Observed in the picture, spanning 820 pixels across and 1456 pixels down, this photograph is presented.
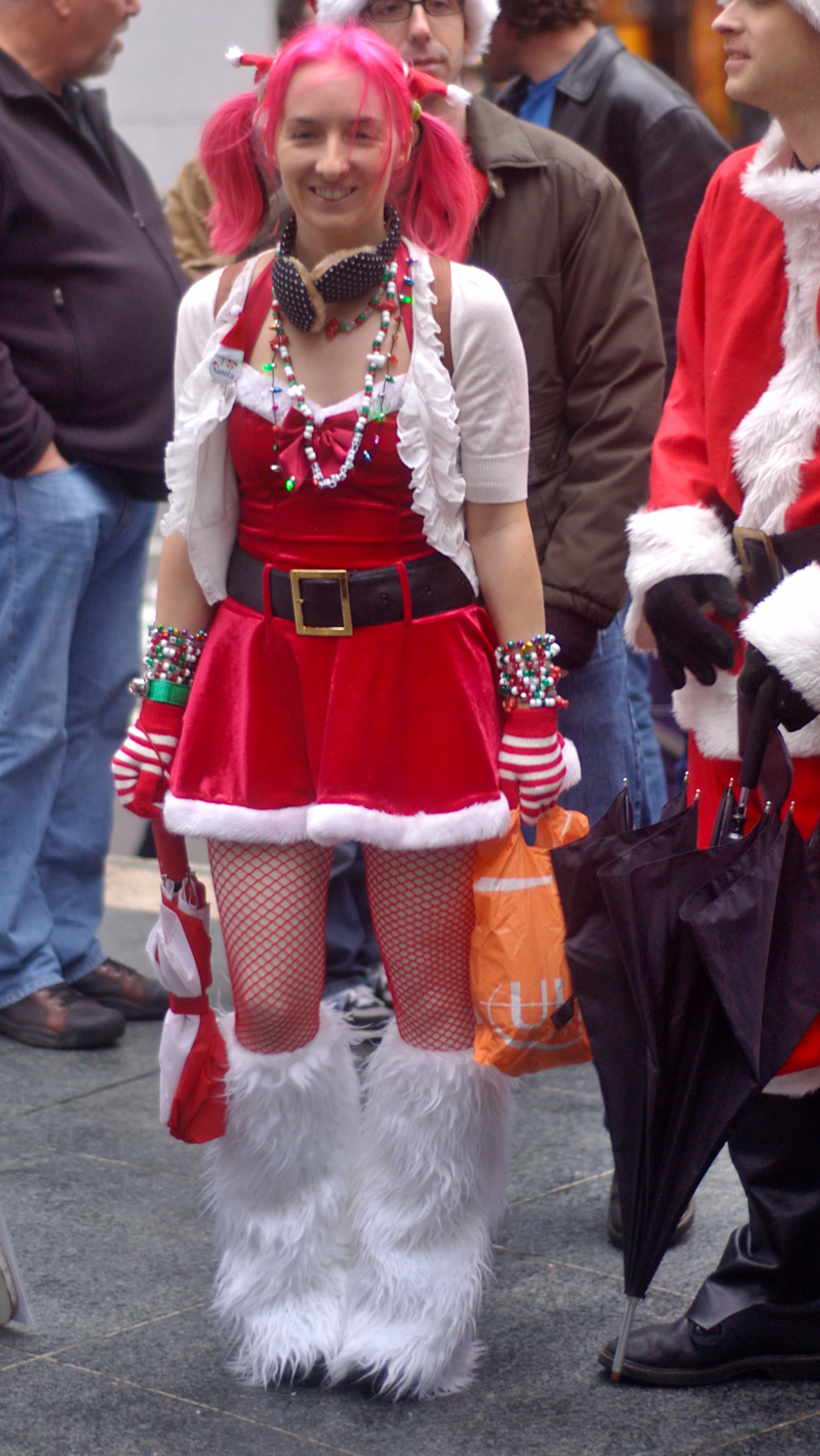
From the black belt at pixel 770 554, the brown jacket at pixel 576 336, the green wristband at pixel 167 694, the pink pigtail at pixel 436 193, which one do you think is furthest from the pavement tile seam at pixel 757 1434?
the pink pigtail at pixel 436 193

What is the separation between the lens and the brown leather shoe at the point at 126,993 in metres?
4.22

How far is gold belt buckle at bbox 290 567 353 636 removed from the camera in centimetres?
244

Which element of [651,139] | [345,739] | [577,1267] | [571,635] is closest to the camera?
[345,739]

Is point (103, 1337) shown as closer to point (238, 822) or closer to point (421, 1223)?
point (421, 1223)

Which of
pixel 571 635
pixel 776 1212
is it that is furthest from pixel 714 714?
pixel 776 1212

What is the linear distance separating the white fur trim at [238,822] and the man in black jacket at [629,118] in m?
2.11

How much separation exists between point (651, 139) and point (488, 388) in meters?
1.90

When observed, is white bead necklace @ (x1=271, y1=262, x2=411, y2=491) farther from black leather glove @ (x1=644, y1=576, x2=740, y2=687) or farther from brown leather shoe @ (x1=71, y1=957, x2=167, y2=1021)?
brown leather shoe @ (x1=71, y1=957, x2=167, y2=1021)

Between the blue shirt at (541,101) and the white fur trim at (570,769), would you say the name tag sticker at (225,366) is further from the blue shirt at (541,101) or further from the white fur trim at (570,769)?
the blue shirt at (541,101)

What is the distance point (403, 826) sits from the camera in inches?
96.4

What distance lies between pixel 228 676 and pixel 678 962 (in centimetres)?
79

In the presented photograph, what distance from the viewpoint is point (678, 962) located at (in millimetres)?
2250

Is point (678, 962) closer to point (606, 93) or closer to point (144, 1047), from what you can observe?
point (144, 1047)

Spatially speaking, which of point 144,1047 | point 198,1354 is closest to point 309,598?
point 198,1354
